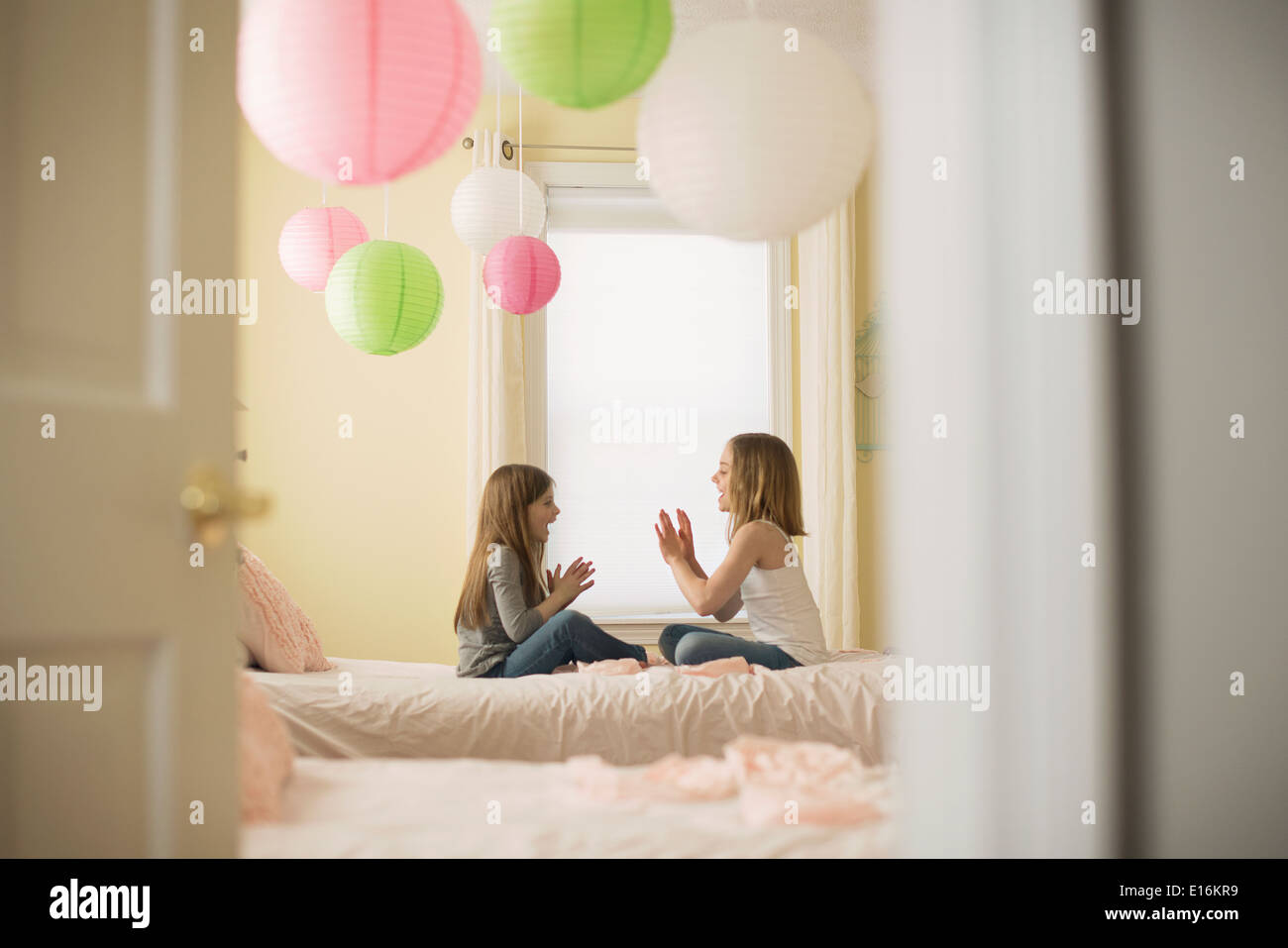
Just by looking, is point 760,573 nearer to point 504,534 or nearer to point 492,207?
point 504,534

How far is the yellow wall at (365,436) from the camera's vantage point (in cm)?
383

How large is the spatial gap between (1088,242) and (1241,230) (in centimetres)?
21

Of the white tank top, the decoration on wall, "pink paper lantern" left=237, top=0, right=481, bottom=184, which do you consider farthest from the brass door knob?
the decoration on wall

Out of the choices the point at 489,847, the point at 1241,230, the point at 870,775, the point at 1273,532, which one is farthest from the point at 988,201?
the point at 489,847

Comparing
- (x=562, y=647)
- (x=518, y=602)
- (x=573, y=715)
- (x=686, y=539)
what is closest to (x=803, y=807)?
(x=573, y=715)

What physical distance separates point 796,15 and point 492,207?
1.49 metres

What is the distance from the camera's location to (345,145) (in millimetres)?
1475

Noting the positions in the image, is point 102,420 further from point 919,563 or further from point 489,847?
point 919,563

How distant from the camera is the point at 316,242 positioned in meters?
2.56

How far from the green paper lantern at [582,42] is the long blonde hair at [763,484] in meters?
1.16

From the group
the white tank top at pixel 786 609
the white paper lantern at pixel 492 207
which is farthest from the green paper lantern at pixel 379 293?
the white tank top at pixel 786 609

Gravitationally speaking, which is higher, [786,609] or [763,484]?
[763,484]

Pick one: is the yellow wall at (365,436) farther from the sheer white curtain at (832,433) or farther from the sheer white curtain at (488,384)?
the sheer white curtain at (832,433)

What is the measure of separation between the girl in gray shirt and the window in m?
1.26
